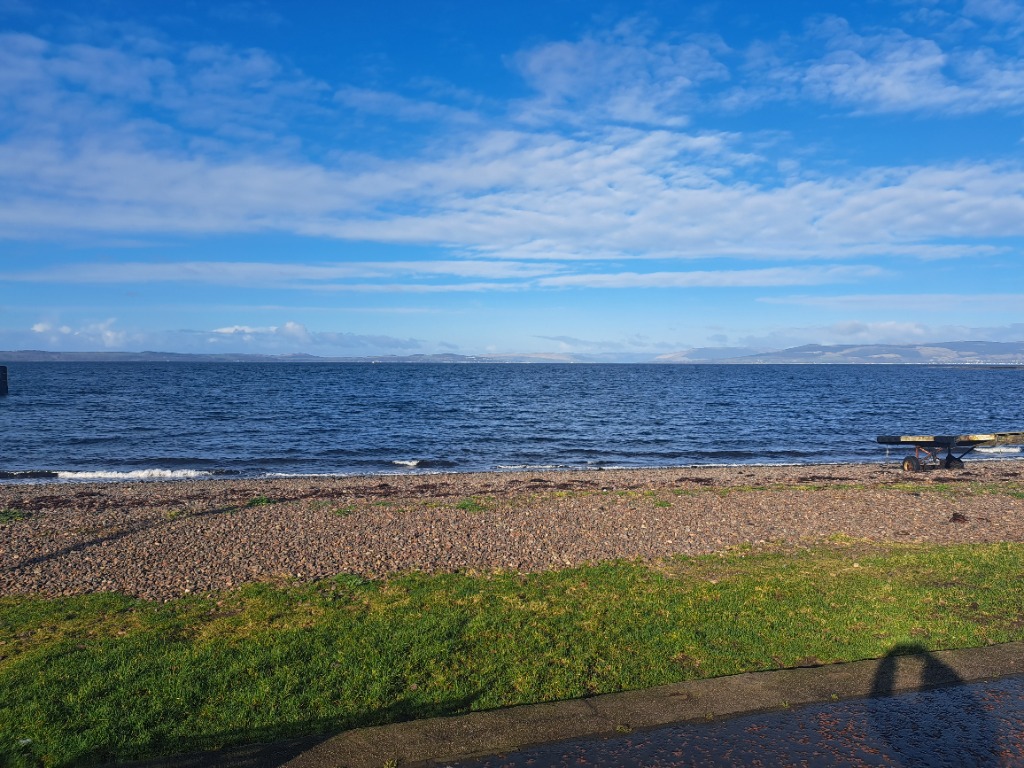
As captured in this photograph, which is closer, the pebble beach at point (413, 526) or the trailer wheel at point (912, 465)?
the pebble beach at point (413, 526)

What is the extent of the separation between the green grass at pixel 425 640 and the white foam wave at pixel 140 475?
67.3ft

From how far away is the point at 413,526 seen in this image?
15.9 m

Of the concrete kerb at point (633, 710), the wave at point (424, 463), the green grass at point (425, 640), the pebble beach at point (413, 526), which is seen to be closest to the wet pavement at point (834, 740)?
the concrete kerb at point (633, 710)

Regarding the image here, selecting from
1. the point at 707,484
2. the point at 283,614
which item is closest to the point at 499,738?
the point at 283,614

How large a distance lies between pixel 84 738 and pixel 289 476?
79.4 feet

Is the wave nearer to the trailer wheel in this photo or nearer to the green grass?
the trailer wheel

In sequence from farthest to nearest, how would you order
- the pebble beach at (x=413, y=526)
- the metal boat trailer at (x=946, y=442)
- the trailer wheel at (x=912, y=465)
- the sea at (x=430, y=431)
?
1. the sea at (x=430, y=431)
2. the metal boat trailer at (x=946, y=442)
3. the trailer wheel at (x=912, y=465)
4. the pebble beach at (x=413, y=526)

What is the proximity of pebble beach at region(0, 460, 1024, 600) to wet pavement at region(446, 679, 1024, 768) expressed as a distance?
18.9ft

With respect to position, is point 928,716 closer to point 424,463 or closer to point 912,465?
point 912,465

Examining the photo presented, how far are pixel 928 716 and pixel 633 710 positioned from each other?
298cm

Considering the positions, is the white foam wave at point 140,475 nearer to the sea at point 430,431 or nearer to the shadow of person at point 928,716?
the sea at point 430,431

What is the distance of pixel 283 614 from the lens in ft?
32.6

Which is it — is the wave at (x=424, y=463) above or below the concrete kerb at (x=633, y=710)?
below

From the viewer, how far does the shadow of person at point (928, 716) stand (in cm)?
648
